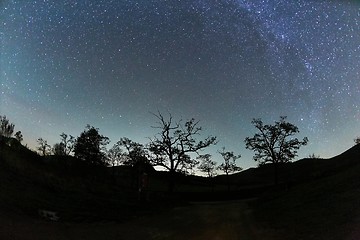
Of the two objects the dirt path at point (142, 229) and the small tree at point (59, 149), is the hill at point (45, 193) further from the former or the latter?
the small tree at point (59, 149)

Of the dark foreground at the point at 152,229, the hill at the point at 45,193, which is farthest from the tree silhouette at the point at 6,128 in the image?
the dark foreground at the point at 152,229

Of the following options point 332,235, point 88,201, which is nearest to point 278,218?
point 332,235

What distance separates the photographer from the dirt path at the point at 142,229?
16.0 m

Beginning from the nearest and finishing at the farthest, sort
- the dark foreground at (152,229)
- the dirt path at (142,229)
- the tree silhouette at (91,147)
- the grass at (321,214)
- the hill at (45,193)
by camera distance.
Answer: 1. the grass at (321,214)
2. the dark foreground at (152,229)
3. the dirt path at (142,229)
4. the hill at (45,193)
5. the tree silhouette at (91,147)

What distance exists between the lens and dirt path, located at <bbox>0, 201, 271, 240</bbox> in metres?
16.0

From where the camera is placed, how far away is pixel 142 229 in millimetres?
20516

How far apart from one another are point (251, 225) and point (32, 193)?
1741 cm

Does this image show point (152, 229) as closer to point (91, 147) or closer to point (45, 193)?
point (45, 193)

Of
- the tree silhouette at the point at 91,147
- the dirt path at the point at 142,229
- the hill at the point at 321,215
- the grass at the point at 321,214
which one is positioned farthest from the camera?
the tree silhouette at the point at 91,147

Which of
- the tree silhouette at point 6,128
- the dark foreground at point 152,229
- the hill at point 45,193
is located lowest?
the dark foreground at point 152,229

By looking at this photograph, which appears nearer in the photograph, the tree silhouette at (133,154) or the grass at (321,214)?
the grass at (321,214)

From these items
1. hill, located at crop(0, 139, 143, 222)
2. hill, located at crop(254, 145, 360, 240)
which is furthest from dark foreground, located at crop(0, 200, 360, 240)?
hill, located at crop(0, 139, 143, 222)

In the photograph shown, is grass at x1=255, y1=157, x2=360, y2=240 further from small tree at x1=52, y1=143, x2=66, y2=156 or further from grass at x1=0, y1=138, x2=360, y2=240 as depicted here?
small tree at x1=52, y1=143, x2=66, y2=156

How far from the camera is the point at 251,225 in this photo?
20.1 metres
